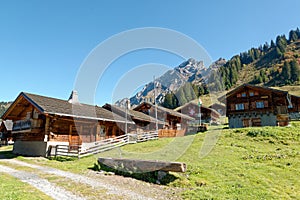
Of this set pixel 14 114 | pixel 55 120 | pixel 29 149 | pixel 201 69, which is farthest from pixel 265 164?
pixel 201 69

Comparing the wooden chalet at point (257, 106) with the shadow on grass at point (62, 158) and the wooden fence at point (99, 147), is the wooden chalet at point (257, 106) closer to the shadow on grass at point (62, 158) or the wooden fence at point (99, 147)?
the wooden fence at point (99, 147)

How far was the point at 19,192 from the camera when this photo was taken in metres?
6.89

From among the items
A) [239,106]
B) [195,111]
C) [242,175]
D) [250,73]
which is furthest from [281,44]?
[242,175]

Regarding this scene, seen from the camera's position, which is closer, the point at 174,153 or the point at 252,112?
Result: the point at 174,153

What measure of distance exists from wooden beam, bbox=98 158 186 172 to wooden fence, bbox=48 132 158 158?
6491 millimetres

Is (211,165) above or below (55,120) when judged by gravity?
below

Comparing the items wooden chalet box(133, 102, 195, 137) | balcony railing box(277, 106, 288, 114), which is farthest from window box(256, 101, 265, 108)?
wooden chalet box(133, 102, 195, 137)

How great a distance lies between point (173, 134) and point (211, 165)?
781 inches

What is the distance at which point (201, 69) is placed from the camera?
18712 centimetres

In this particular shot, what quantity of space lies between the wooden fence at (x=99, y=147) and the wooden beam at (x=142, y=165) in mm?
6491

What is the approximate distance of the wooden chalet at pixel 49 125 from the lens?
59.4 feet

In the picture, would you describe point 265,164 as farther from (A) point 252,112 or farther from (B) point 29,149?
(A) point 252,112

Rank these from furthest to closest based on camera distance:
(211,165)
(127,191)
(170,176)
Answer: (211,165)
(170,176)
(127,191)

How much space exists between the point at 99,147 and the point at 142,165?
33.9 feet
